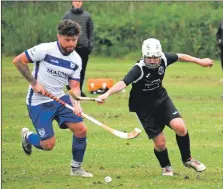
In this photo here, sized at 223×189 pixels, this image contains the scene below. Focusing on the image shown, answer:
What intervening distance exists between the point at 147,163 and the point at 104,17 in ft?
89.9

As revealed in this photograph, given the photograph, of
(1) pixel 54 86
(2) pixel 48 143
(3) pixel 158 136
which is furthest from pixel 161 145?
(1) pixel 54 86

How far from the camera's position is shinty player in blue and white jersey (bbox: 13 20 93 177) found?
1271 cm

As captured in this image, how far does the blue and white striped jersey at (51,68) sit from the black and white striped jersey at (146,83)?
814 millimetres

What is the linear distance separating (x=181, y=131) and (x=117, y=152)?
263 cm

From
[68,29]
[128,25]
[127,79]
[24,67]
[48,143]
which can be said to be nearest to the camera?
[68,29]

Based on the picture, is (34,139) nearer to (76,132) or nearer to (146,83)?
(76,132)

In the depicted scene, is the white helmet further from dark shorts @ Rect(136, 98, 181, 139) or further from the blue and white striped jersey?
the blue and white striped jersey

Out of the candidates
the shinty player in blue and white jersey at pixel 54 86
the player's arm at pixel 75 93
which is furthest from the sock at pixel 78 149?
the player's arm at pixel 75 93

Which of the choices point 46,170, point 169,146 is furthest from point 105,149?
point 46,170

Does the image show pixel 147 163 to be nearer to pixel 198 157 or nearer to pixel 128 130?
pixel 198 157

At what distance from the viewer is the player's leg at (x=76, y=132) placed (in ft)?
42.0

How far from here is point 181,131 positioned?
509 inches

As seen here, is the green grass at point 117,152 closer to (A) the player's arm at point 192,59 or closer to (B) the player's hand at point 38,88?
(B) the player's hand at point 38,88

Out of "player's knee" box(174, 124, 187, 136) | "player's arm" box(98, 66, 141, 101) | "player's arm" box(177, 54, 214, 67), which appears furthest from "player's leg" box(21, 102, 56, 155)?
"player's arm" box(177, 54, 214, 67)
